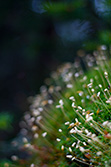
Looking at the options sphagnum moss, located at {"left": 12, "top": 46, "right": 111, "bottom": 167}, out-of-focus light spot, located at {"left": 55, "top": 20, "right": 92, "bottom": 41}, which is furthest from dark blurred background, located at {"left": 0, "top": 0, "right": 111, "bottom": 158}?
sphagnum moss, located at {"left": 12, "top": 46, "right": 111, "bottom": 167}

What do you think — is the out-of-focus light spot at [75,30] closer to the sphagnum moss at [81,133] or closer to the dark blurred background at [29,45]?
the dark blurred background at [29,45]

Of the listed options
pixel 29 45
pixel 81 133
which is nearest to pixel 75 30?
pixel 29 45

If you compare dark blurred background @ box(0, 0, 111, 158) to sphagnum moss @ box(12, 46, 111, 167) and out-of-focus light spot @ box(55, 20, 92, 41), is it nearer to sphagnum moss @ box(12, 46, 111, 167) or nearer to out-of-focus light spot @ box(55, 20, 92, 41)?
out-of-focus light spot @ box(55, 20, 92, 41)

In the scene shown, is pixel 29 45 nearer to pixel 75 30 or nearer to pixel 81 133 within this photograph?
pixel 75 30

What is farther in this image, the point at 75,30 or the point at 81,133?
the point at 75,30

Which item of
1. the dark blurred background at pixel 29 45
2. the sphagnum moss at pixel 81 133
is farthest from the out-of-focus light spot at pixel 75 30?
the sphagnum moss at pixel 81 133

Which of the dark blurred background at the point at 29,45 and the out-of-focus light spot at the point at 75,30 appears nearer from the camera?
the out-of-focus light spot at the point at 75,30

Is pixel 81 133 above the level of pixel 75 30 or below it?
below

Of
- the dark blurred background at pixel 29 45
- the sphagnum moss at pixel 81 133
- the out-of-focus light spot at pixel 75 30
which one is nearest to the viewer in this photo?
the sphagnum moss at pixel 81 133
